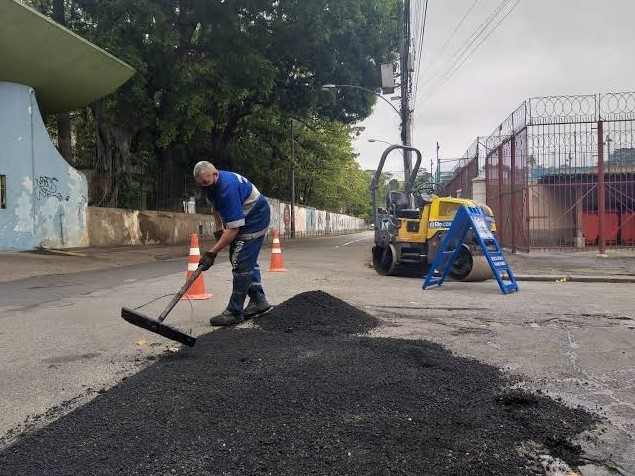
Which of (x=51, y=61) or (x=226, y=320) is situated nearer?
(x=226, y=320)

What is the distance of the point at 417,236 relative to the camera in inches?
410

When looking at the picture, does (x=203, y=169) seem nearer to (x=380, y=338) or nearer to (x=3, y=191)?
(x=380, y=338)

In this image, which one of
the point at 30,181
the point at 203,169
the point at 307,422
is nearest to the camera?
the point at 307,422

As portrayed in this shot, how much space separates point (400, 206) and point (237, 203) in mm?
6416

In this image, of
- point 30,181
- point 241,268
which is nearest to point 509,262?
point 241,268

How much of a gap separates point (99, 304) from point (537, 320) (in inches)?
212

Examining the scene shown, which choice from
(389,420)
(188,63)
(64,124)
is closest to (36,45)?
(188,63)

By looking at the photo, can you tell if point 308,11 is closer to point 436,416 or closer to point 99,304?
point 99,304

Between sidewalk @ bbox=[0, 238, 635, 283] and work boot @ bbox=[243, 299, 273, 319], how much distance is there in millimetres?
6181

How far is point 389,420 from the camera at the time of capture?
2.93 meters

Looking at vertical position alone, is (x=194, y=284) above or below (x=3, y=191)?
below

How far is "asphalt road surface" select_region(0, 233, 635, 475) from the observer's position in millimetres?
3205

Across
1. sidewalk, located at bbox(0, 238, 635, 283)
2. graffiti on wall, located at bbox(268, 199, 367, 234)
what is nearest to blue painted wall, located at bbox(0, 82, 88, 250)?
sidewalk, located at bbox(0, 238, 635, 283)

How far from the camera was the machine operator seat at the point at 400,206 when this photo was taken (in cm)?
1066
